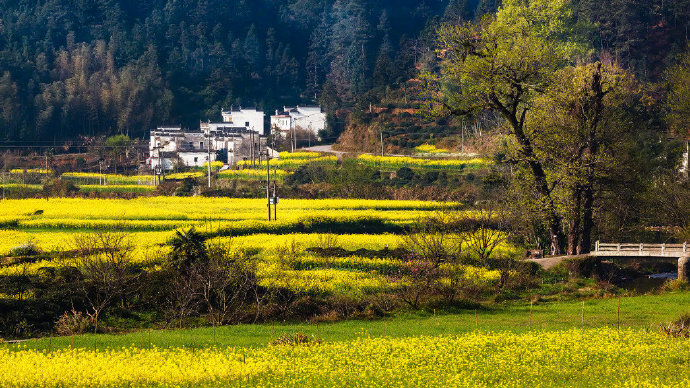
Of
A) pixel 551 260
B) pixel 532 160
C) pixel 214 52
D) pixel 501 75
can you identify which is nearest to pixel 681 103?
pixel 551 260

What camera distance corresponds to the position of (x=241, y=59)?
15288 cm

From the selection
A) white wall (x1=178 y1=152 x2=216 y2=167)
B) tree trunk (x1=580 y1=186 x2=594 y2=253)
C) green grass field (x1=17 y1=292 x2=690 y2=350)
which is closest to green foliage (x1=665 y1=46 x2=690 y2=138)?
tree trunk (x1=580 y1=186 x2=594 y2=253)

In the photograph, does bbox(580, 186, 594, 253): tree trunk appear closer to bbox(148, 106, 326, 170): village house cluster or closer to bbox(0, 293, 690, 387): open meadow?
bbox(0, 293, 690, 387): open meadow

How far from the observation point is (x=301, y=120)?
123 metres

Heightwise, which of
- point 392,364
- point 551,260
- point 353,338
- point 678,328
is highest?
point 551,260

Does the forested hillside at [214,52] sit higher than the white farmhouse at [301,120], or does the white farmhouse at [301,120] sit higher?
the forested hillside at [214,52]

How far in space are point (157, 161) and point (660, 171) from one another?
6412cm

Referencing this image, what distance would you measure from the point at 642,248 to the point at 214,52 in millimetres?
119240

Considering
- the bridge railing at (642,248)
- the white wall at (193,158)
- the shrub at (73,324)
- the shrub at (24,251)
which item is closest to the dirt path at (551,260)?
the bridge railing at (642,248)

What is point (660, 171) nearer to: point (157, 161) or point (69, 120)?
point (157, 161)

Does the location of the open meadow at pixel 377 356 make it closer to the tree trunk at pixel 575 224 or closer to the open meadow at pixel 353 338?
the open meadow at pixel 353 338

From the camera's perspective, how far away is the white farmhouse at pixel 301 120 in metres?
121

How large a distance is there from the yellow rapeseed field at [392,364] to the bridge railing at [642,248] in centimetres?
1509

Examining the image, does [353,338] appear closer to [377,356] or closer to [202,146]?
[377,356]
